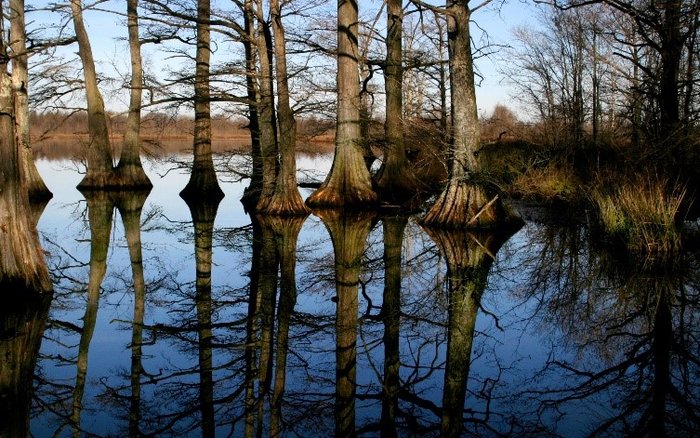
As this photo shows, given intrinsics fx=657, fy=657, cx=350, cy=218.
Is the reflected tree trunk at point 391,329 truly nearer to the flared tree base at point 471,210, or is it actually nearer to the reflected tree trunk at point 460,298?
the reflected tree trunk at point 460,298

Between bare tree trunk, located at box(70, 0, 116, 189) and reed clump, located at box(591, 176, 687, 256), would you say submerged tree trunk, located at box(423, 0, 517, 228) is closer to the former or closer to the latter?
reed clump, located at box(591, 176, 687, 256)

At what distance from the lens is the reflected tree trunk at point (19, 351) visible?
436cm

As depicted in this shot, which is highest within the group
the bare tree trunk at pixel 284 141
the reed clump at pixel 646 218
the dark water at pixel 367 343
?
the bare tree trunk at pixel 284 141

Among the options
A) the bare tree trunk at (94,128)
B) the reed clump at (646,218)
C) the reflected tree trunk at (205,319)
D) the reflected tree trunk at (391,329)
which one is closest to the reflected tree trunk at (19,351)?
the reflected tree trunk at (205,319)

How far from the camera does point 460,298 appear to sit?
7.48 m

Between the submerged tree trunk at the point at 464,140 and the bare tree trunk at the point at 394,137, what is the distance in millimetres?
5547

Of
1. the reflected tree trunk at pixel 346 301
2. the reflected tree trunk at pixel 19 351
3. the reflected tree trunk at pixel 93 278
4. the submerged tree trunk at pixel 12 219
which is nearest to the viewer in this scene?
the reflected tree trunk at pixel 19 351

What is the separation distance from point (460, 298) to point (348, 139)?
365 inches

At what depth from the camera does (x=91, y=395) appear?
4.87 m

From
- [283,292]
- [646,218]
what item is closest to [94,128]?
[283,292]

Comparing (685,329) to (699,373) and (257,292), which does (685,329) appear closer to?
(699,373)

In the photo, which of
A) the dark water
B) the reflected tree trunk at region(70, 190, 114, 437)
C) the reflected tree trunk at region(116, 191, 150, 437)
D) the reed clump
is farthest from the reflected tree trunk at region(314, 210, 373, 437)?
the reed clump

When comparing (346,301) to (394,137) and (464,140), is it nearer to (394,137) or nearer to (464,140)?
(464,140)

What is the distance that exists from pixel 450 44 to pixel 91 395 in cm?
1025
